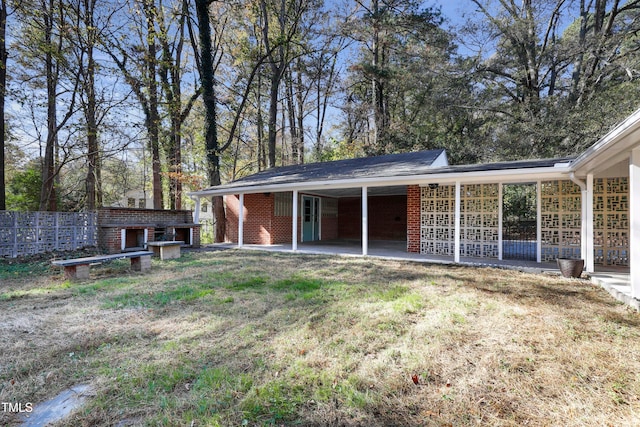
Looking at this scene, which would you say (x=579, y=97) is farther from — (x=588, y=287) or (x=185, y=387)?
(x=185, y=387)

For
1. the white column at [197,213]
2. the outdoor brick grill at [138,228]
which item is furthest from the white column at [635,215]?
the white column at [197,213]

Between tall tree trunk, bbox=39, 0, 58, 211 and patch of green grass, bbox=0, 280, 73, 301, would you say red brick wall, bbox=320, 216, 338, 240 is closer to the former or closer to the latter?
patch of green grass, bbox=0, 280, 73, 301

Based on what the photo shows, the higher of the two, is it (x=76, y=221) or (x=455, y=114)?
(x=455, y=114)

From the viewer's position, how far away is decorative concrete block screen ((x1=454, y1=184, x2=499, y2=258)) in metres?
8.17

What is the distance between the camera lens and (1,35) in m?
8.65

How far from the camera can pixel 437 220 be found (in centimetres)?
873

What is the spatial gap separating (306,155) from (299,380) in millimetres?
21966

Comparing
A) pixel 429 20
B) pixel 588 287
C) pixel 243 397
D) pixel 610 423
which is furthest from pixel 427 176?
pixel 429 20

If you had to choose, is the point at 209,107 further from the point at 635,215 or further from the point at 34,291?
the point at 635,215

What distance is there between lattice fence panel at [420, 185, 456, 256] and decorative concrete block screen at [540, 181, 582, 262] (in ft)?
7.17

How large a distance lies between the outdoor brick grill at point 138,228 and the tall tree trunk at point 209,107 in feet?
6.96

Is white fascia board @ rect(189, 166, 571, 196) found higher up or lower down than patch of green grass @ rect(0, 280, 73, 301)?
higher up

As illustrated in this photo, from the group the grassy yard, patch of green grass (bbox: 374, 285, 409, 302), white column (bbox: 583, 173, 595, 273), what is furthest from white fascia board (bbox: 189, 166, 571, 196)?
patch of green grass (bbox: 374, 285, 409, 302)

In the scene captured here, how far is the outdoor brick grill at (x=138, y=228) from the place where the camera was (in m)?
8.72
